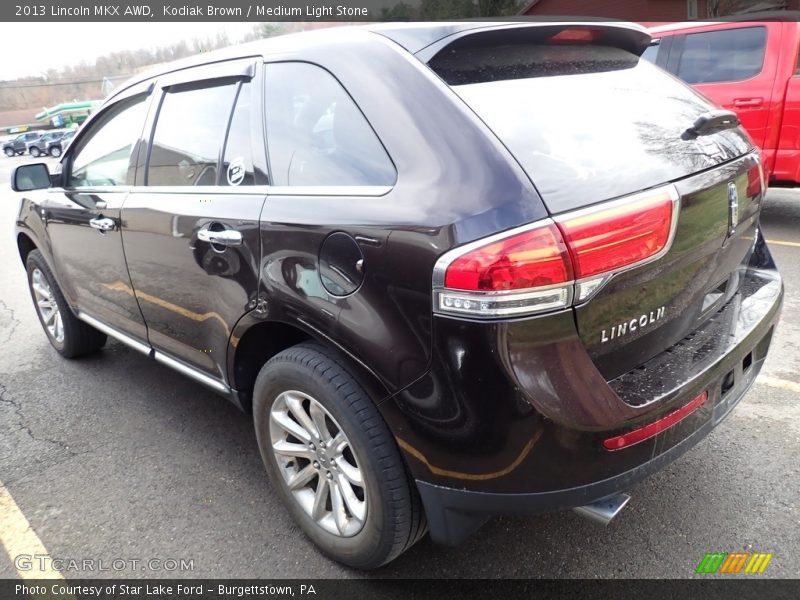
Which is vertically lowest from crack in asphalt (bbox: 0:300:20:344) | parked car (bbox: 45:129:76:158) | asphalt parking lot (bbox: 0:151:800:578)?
parked car (bbox: 45:129:76:158)

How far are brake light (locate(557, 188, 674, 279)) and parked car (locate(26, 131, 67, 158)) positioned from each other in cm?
4944

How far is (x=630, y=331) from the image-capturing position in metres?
1.70

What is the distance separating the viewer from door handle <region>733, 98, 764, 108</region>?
5.62 metres

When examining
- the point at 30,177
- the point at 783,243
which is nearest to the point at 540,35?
the point at 30,177

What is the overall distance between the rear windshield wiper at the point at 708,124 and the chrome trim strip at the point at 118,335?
2.57 metres

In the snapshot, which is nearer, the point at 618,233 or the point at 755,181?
the point at 618,233

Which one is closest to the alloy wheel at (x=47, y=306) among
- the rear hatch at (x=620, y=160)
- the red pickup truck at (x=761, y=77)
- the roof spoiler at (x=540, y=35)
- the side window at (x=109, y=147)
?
the side window at (x=109, y=147)

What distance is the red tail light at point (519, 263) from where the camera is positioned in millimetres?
1502

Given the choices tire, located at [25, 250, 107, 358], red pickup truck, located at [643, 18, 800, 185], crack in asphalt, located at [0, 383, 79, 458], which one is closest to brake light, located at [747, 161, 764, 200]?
crack in asphalt, located at [0, 383, 79, 458]

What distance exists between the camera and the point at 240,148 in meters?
2.32

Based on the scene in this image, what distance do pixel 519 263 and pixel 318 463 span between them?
1087 mm

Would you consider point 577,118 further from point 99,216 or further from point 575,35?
point 99,216

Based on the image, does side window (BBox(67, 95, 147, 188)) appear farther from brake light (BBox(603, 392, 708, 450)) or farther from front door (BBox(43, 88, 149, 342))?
brake light (BBox(603, 392, 708, 450))

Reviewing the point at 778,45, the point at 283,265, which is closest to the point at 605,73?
the point at 283,265
